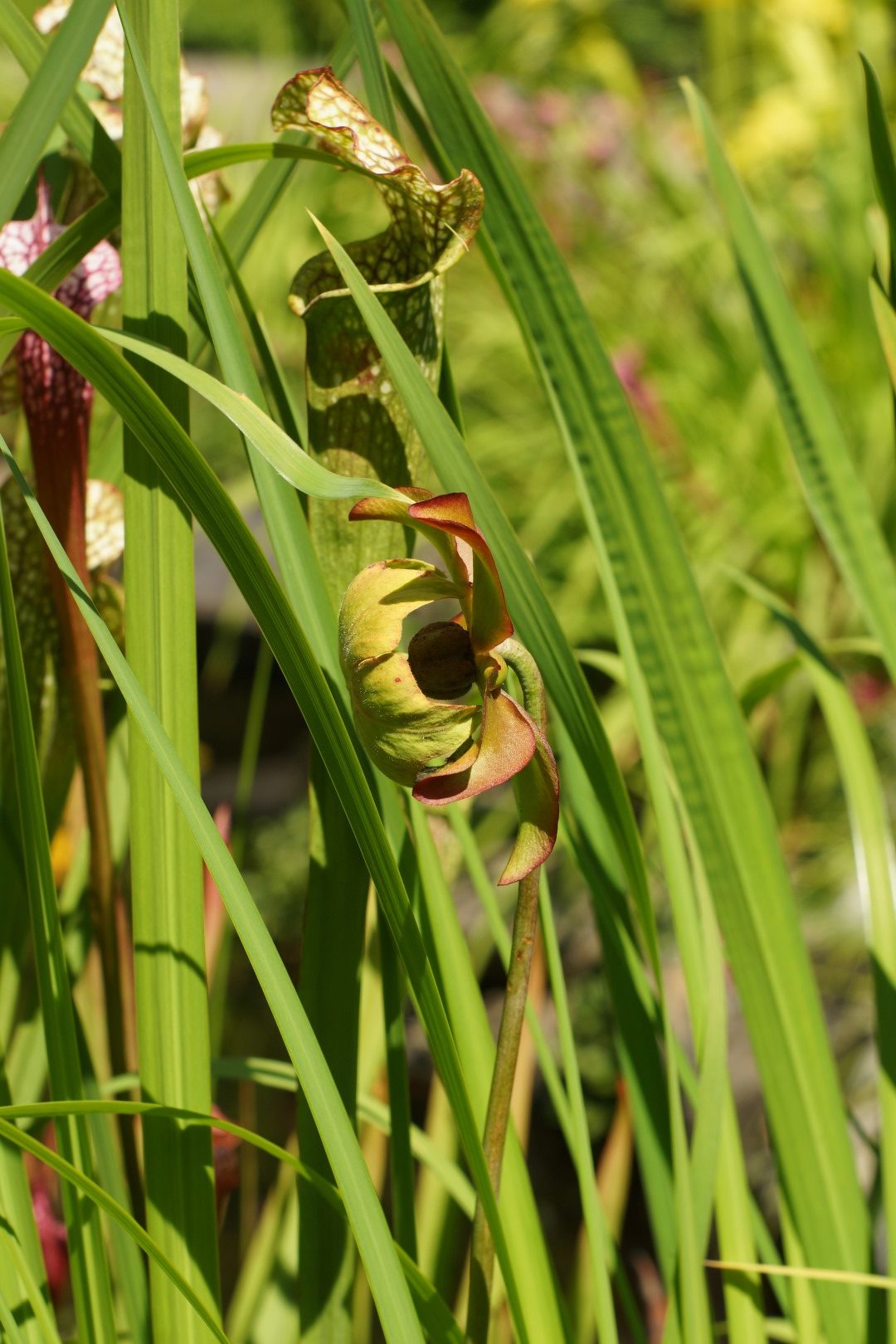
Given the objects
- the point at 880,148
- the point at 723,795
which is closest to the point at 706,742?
the point at 723,795

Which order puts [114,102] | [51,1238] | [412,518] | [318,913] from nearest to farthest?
[412,518], [318,913], [114,102], [51,1238]

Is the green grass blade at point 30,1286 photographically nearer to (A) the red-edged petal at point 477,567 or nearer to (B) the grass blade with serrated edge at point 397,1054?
(B) the grass blade with serrated edge at point 397,1054

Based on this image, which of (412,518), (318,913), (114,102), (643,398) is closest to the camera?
(412,518)

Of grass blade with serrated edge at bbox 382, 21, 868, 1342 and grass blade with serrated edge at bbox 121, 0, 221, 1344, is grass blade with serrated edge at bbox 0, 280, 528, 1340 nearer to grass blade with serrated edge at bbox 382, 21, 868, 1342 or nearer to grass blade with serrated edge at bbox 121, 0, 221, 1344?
grass blade with serrated edge at bbox 121, 0, 221, 1344

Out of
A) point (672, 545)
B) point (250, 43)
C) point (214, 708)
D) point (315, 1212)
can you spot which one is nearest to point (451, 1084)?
Result: point (315, 1212)

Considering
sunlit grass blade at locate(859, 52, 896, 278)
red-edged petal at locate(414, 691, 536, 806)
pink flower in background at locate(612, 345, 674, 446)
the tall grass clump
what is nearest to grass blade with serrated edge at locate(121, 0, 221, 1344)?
the tall grass clump

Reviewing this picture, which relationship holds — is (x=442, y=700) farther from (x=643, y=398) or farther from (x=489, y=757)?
(x=643, y=398)

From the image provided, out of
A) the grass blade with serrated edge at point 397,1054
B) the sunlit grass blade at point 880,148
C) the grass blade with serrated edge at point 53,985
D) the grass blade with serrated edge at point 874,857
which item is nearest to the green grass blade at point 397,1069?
the grass blade with serrated edge at point 397,1054
